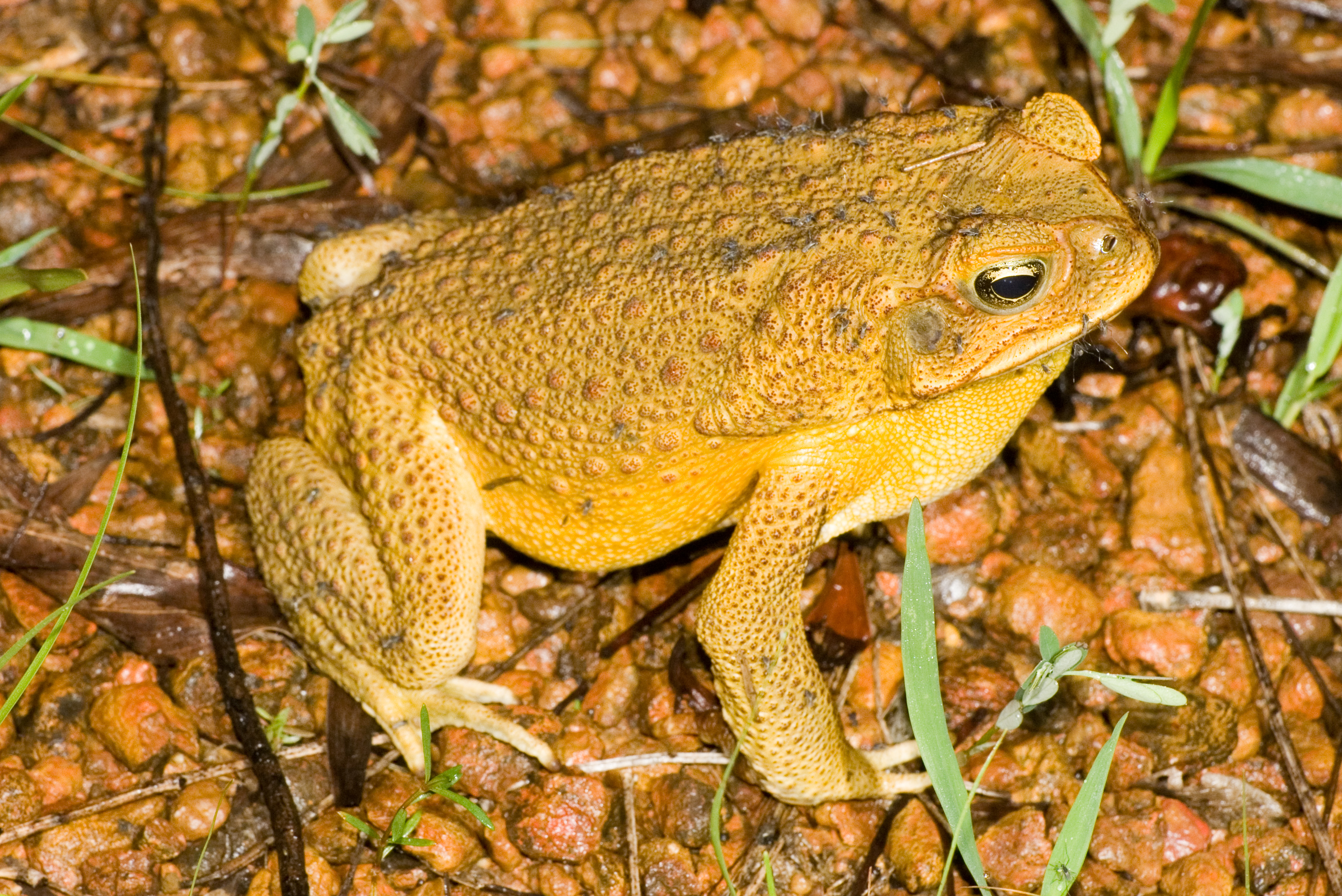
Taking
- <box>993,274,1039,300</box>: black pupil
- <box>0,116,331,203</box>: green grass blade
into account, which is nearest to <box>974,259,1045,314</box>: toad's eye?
<box>993,274,1039,300</box>: black pupil

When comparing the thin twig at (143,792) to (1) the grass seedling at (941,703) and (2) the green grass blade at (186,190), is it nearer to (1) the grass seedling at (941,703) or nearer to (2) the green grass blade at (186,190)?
(1) the grass seedling at (941,703)

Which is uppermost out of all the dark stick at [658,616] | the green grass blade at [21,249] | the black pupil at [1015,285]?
the black pupil at [1015,285]

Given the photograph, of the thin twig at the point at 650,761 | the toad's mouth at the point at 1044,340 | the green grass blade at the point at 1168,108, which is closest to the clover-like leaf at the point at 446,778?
the thin twig at the point at 650,761

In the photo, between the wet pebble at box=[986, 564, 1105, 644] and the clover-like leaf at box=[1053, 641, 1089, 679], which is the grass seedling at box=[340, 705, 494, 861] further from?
the wet pebble at box=[986, 564, 1105, 644]

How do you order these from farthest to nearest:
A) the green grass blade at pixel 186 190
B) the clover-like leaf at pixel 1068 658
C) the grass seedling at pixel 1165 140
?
→ the green grass blade at pixel 186 190
the grass seedling at pixel 1165 140
the clover-like leaf at pixel 1068 658

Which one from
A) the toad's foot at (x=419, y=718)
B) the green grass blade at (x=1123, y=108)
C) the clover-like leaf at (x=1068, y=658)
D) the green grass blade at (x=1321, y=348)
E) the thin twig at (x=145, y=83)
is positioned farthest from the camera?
the thin twig at (x=145, y=83)

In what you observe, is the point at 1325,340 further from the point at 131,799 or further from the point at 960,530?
the point at 131,799

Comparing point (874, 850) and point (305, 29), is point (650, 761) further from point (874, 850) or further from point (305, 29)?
point (305, 29)

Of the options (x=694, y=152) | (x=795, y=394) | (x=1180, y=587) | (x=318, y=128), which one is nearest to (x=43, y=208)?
(x=318, y=128)

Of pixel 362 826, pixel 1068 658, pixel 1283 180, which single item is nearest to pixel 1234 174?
pixel 1283 180
